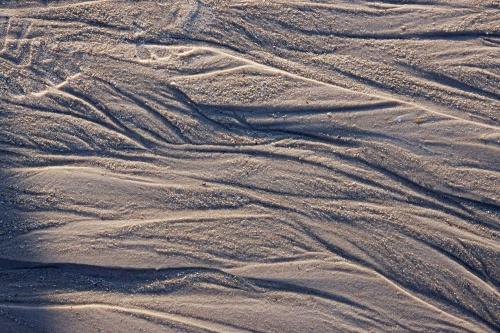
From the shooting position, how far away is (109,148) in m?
3.77

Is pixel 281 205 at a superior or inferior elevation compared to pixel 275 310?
superior

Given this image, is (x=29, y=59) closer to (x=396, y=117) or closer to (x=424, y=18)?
(x=396, y=117)

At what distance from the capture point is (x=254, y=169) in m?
3.68

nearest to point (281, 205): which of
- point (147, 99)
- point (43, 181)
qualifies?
point (147, 99)

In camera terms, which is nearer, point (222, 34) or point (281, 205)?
point (281, 205)

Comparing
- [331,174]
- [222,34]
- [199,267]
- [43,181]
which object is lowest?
[199,267]

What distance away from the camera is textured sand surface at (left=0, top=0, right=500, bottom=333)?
11.6 feet

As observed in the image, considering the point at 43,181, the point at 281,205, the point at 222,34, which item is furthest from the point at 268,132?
the point at 43,181

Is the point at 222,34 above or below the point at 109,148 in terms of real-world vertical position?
above

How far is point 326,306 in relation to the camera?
11.5 ft

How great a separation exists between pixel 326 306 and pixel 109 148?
6.78ft

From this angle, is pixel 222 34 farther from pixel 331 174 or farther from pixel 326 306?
pixel 326 306

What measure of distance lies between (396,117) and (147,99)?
6.44 feet

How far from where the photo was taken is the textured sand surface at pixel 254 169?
354cm
